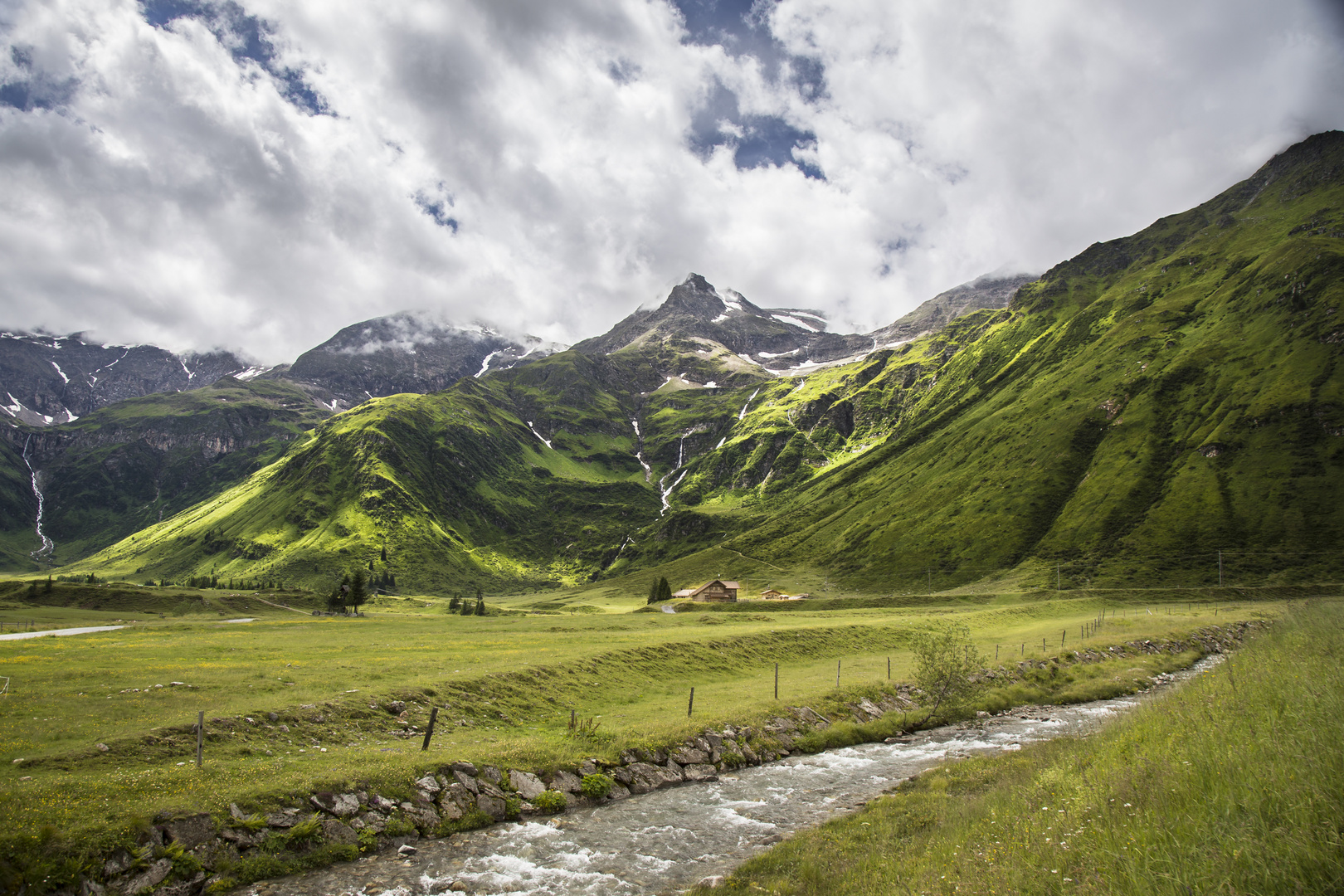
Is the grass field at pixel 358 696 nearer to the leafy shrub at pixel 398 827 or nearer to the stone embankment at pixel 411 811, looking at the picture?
the stone embankment at pixel 411 811

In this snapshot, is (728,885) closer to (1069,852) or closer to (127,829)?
(1069,852)

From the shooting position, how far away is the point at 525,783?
2555 cm

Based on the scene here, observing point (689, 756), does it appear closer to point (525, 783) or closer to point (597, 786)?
point (597, 786)

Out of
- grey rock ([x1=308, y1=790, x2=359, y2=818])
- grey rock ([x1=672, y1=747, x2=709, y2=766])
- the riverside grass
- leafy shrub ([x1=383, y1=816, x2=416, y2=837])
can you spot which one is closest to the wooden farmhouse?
grey rock ([x1=672, y1=747, x2=709, y2=766])

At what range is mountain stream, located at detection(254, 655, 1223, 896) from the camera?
61.4ft

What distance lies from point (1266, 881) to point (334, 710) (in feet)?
114

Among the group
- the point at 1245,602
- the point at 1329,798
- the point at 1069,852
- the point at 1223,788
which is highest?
the point at 1329,798

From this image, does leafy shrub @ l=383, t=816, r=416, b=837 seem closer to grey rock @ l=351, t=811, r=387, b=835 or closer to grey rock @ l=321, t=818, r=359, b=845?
grey rock @ l=351, t=811, r=387, b=835

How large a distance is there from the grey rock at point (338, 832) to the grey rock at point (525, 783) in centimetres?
632

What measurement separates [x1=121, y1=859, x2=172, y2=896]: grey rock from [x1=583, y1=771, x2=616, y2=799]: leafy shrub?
14546mm

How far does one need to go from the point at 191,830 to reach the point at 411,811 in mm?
6678

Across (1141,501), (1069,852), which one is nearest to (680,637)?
(1069,852)

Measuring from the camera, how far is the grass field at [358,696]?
20.9 metres

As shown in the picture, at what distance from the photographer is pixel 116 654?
47.2 metres
